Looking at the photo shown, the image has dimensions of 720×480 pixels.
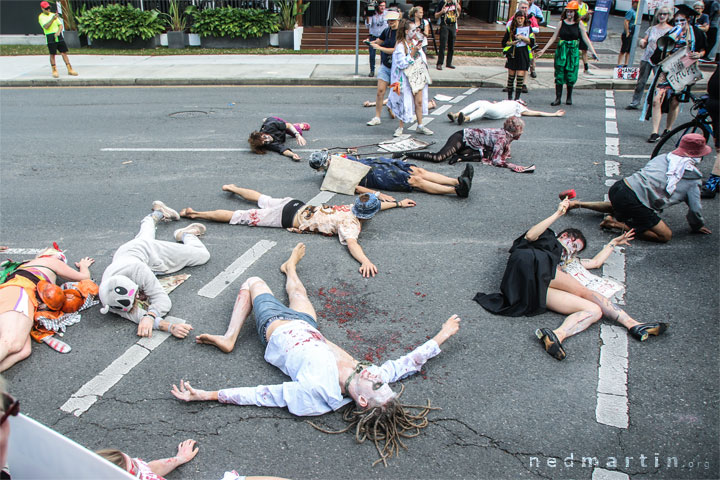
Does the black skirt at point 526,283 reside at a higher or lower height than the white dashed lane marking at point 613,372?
higher

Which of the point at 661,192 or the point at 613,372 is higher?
the point at 661,192

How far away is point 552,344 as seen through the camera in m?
4.50

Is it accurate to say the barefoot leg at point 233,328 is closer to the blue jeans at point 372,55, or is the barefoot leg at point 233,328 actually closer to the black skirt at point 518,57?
the black skirt at point 518,57

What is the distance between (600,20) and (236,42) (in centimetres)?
1310

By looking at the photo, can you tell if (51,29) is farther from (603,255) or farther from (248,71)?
(603,255)

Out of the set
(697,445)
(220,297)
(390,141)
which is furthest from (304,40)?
(697,445)

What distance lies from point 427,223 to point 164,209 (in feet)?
10.8

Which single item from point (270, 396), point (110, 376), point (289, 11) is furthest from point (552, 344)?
point (289, 11)

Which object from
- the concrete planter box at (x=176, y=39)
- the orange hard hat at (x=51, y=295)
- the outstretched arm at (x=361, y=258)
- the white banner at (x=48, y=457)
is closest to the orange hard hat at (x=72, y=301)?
the orange hard hat at (x=51, y=295)

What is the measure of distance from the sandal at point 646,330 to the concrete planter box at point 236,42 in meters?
17.5

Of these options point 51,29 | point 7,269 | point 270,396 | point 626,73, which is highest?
point 51,29

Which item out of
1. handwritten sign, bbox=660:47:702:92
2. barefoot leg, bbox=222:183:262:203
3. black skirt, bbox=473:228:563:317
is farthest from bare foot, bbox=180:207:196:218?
handwritten sign, bbox=660:47:702:92

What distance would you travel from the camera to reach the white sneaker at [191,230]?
6266 mm

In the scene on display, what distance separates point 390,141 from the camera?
31.6ft
